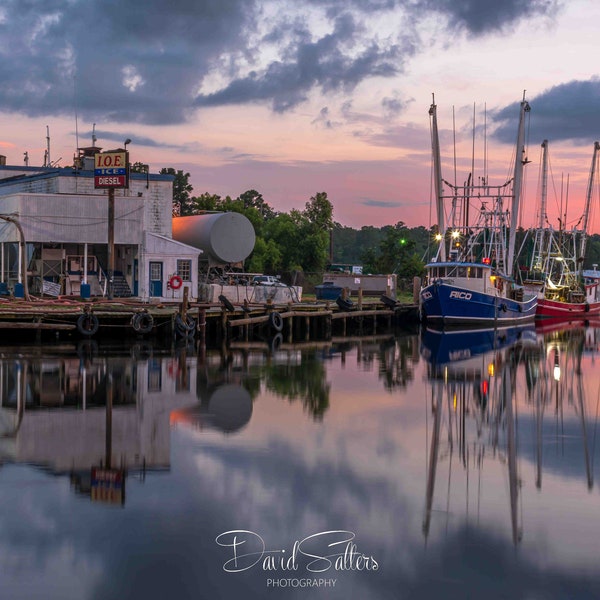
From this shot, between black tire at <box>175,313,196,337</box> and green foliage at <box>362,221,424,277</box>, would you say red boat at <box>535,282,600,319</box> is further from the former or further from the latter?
black tire at <box>175,313,196,337</box>

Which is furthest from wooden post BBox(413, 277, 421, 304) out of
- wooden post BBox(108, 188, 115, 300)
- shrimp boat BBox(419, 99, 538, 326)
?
wooden post BBox(108, 188, 115, 300)

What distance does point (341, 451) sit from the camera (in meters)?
22.4

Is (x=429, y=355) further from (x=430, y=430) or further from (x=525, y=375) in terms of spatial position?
(x=430, y=430)

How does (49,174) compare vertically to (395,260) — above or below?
above

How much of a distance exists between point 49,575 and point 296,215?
3511 inches

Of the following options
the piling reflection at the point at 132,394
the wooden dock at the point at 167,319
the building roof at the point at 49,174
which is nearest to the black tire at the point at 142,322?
the wooden dock at the point at 167,319

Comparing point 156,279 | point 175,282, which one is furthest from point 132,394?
point 156,279

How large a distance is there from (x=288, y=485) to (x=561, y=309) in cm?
6103

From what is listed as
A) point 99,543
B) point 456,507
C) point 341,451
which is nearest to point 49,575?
point 99,543

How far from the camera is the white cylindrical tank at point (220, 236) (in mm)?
59062

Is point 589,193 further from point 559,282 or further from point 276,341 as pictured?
point 276,341

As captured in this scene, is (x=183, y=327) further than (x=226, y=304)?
No

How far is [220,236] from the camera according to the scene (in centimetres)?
5934

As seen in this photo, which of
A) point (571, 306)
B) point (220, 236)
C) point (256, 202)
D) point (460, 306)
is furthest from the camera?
point (256, 202)
